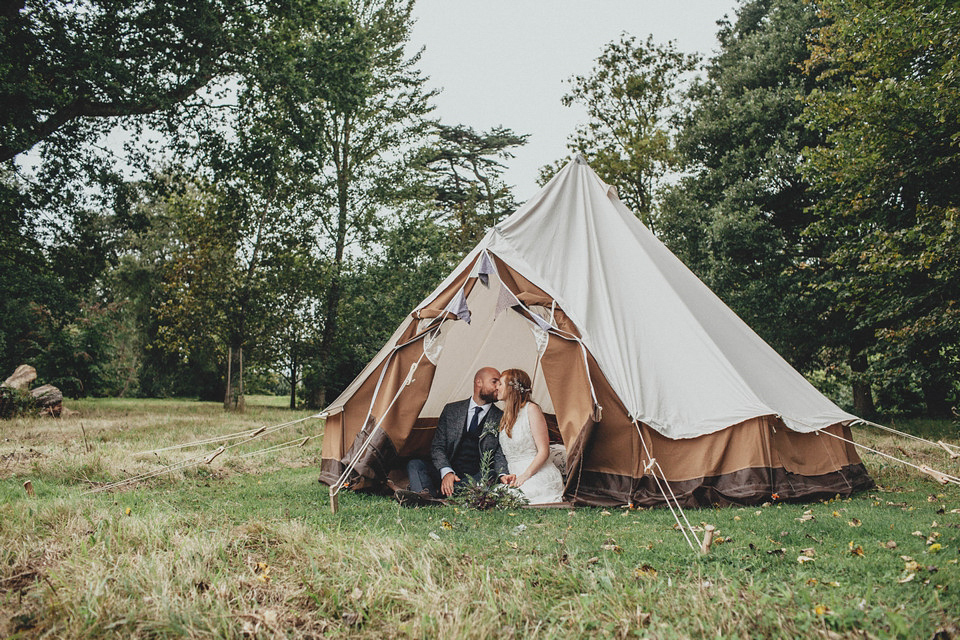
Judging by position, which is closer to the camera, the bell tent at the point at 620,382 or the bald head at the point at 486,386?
the bell tent at the point at 620,382

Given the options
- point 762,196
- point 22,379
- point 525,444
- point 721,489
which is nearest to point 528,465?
point 525,444

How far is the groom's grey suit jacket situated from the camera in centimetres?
473

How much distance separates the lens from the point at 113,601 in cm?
219

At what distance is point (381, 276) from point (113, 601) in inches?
503

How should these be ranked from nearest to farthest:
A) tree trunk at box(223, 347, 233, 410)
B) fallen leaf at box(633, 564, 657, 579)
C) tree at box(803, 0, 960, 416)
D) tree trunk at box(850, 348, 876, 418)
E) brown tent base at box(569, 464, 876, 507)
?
fallen leaf at box(633, 564, 657, 579) → brown tent base at box(569, 464, 876, 507) → tree at box(803, 0, 960, 416) → tree trunk at box(850, 348, 876, 418) → tree trunk at box(223, 347, 233, 410)

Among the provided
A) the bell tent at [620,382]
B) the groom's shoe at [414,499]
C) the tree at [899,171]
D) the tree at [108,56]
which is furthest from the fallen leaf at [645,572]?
the tree at [108,56]

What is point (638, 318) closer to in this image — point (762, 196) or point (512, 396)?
point (512, 396)

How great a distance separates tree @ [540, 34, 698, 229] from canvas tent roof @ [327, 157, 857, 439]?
1024 centimetres

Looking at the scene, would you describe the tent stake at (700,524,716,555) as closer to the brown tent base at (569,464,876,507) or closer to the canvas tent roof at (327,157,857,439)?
the brown tent base at (569,464,876,507)

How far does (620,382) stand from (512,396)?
0.83 metres

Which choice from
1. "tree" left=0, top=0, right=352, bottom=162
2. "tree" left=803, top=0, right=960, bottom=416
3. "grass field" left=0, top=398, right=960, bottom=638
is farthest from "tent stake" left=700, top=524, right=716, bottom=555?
"tree" left=0, top=0, right=352, bottom=162

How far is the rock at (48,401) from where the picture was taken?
10406 millimetres

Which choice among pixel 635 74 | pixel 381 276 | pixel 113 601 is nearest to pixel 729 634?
pixel 113 601

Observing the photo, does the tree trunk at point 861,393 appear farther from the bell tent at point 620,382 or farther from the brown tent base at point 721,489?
the brown tent base at point 721,489
